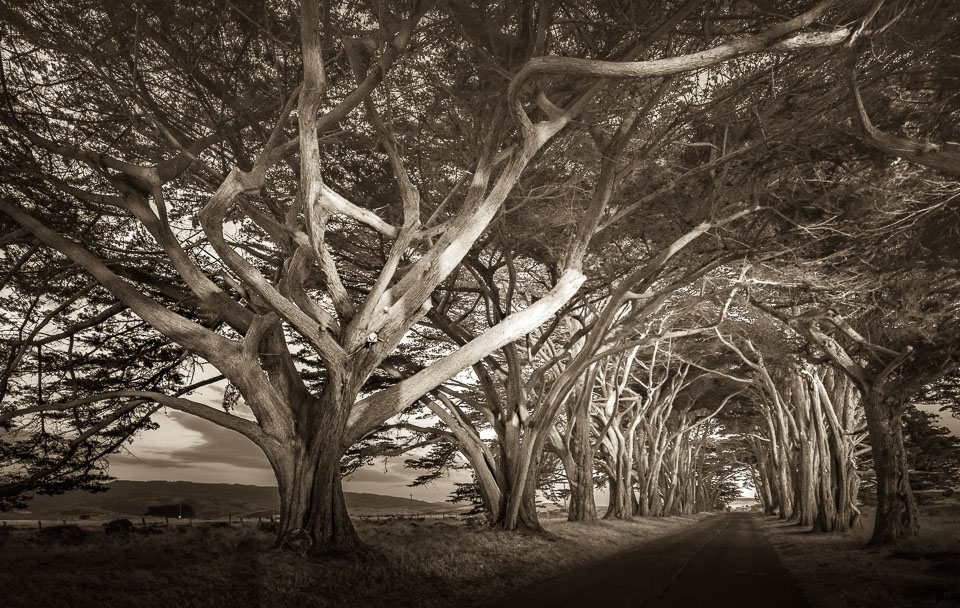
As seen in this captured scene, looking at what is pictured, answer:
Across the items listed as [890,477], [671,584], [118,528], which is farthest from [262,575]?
[890,477]

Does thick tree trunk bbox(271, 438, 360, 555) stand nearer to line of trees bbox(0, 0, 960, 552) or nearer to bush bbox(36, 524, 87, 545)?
line of trees bbox(0, 0, 960, 552)

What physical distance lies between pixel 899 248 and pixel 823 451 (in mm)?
11346

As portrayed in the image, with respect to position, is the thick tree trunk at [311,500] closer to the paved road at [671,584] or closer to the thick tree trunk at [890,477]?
the paved road at [671,584]

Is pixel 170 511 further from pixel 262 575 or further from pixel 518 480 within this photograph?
pixel 262 575

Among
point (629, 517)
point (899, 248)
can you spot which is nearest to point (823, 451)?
point (629, 517)

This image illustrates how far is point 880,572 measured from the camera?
8.71 meters

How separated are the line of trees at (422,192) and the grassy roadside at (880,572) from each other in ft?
4.40

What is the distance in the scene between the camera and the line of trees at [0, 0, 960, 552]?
7.64 metres

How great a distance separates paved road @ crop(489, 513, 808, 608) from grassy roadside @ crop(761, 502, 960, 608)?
0.35 meters

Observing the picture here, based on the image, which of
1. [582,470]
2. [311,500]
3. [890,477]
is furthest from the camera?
[582,470]

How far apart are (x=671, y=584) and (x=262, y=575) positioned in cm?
534

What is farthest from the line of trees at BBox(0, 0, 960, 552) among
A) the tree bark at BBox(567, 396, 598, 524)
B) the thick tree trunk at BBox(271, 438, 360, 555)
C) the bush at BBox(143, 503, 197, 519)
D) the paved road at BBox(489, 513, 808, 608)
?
the bush at BBox(143, 503, 197, 519)

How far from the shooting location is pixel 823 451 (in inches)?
776

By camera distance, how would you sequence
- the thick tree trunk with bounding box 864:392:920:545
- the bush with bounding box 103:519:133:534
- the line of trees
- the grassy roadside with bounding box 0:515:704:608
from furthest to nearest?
the bush with bounding box 103:519:133:534 < the thick tree trunk with bounding box 864:392:920:545 < the line of trees < the grassy roadside with bounding box 0:515:704:608
